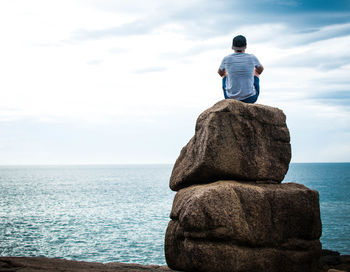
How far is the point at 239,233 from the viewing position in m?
9.80

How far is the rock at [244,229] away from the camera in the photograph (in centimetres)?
968

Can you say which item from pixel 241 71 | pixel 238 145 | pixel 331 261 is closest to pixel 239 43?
pixel 241 71

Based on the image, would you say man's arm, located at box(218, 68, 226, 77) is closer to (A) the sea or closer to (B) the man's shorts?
(B) the man's shorts

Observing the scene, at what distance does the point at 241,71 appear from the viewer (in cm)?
1198

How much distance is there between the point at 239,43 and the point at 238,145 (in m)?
3.23

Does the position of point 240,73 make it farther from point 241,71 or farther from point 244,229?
point 244,229

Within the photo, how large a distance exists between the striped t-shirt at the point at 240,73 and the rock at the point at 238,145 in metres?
0.76

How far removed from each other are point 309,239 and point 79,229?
36897mm

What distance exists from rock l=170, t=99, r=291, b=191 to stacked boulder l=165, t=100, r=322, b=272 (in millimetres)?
28

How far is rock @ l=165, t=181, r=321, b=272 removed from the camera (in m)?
9.68

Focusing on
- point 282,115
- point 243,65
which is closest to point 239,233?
point 282,115

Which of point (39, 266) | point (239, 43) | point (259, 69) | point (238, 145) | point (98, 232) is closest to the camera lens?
point (39, 266)

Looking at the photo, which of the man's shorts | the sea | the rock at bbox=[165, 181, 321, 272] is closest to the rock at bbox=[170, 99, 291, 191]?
the rock at bbox=[165, 181, 321, 272]

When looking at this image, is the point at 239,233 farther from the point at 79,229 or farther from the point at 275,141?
the point at 79,229
